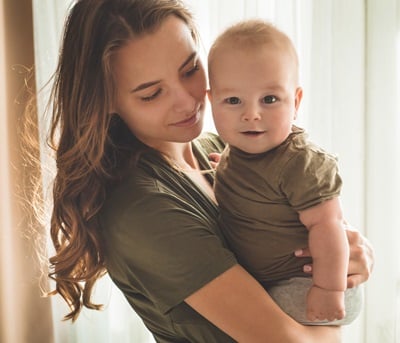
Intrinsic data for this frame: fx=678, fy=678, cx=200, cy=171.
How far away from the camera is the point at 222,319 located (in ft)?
4.13

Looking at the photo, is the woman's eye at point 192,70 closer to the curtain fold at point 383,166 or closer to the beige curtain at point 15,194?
the beige curtain at point 15,194

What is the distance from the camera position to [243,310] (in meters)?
1.24

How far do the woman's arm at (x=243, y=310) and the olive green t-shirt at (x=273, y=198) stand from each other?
11 centimetres

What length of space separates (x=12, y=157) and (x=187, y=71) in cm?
110

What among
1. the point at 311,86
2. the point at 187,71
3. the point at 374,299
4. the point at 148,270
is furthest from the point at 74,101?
the point at 374,299

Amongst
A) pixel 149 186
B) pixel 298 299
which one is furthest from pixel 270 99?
pixel 298 299

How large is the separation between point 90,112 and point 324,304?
60 cm

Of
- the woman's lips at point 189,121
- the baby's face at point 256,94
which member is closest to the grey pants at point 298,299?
the baby's face at point 256,94

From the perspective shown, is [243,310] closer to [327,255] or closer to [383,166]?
[327,255]

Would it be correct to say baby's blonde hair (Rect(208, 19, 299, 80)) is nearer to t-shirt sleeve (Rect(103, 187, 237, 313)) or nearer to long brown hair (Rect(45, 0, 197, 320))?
long brown hair (Rect(45, 0, 197, 320))

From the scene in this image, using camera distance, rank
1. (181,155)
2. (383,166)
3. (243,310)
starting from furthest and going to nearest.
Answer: (383,166), (181,155), (243,310)

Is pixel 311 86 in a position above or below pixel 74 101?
below

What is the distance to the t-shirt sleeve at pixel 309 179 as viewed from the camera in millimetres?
1250

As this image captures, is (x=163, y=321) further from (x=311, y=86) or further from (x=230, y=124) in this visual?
(x=311, y=86)
